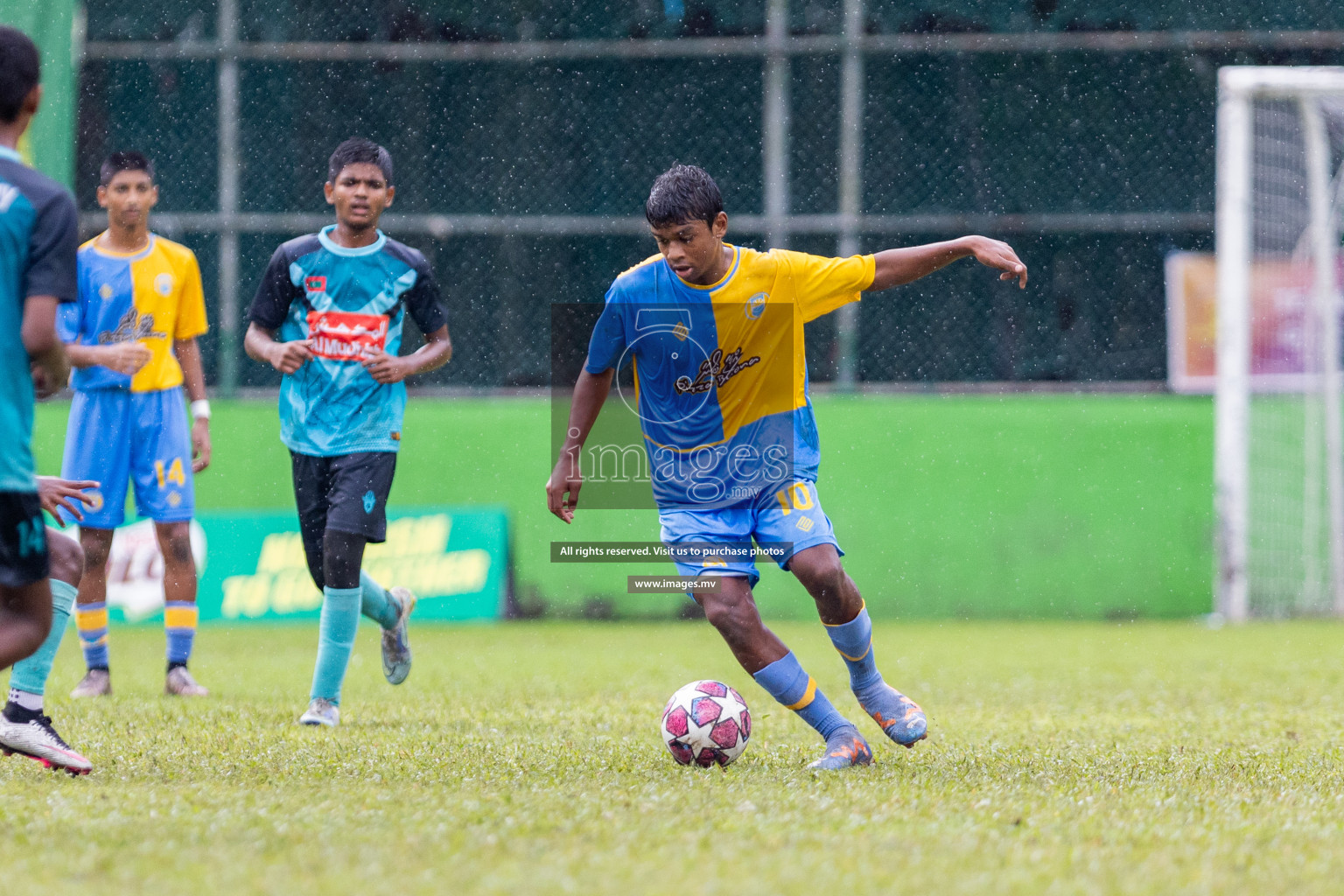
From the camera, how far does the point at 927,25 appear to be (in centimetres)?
1255

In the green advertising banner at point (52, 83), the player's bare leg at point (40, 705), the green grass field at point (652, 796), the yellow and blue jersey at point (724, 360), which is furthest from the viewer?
the green advertising banner at point (52, 83)

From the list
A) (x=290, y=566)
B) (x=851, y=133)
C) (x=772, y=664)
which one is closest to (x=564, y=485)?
(x=772, y=664)

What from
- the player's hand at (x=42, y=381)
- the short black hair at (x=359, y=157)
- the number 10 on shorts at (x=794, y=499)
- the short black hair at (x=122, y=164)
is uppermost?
the short black hair at (x=122, y=164)

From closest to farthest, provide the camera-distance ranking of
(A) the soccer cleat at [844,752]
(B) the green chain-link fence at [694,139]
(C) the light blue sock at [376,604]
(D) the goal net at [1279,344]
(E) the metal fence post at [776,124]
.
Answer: (A) the soccer cleat at [844,752]
(C) the light blue sock at [376,604]
(D) the goal net at [1279,344]
(E) the metal fence post at [776,124]
(B) the green chain-link fence at [694,139]

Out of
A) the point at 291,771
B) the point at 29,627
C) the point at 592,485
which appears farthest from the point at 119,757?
the point at 592,485

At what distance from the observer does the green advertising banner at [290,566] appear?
34.0 ft

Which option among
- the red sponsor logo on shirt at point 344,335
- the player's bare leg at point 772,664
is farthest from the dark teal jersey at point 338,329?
the player's bare leg at point 772,664

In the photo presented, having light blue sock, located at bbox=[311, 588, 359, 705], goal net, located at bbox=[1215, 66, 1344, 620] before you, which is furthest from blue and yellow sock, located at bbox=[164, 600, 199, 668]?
goal net, located at bbox=[1215, 66, 1344, 620]

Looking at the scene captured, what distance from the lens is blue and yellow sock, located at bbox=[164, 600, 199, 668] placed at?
6.59 m

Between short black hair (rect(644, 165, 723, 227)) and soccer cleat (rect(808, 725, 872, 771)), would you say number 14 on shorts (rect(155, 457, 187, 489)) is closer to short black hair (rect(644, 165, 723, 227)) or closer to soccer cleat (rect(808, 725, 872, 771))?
short black hair (rect(644, 165, 723, 227))

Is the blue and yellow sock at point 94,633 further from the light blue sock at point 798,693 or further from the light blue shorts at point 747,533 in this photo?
the light blue sock at point 798,693

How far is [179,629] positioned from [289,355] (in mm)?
1781

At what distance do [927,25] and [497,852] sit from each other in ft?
35.2

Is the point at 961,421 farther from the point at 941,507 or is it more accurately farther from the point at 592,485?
the point at 592,485
